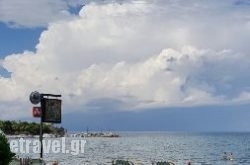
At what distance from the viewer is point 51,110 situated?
30.8m

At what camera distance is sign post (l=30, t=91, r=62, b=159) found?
99.3ft

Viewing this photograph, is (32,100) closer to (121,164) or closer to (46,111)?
(46,111)

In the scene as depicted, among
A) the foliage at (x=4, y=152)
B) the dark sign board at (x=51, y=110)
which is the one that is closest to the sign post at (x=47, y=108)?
the dark sign board at (x=51, y=110)

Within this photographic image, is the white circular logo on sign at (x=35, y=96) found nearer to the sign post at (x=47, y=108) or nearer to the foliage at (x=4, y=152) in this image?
the sign post at (x=47, y=108)

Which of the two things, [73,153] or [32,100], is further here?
[73,153]

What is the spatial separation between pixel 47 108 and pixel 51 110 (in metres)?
0.25

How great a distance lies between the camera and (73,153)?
85.8m

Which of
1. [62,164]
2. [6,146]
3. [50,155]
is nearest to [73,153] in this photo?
[50,155]

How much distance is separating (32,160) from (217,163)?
4767 centimetres

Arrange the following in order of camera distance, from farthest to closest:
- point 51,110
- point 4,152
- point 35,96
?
point 51,110 < point 35,96 < point 4,152

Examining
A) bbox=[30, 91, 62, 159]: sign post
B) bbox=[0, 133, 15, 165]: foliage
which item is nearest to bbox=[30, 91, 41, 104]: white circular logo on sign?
bbox=[30, 91, 62, 159]: sign post

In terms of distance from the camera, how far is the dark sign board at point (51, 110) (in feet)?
100

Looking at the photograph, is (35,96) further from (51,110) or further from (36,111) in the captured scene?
(51,110)

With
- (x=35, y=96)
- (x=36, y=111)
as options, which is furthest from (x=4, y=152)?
(x=35, y=96)
